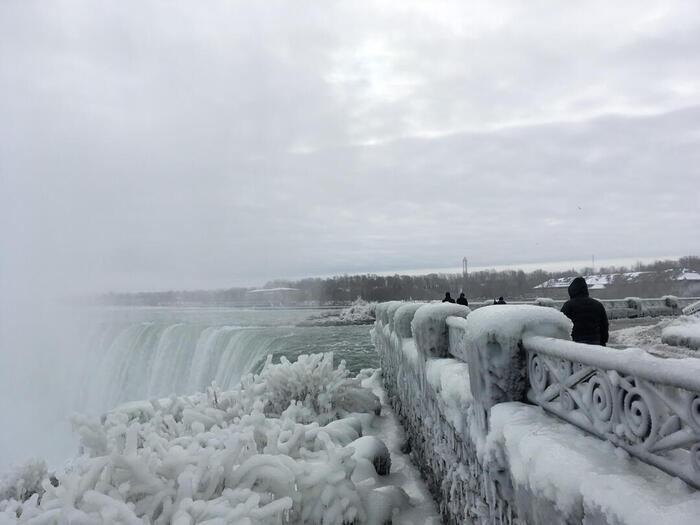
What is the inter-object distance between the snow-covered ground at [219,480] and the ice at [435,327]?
1.46 meters

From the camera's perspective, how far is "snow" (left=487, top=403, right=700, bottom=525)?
1.53m

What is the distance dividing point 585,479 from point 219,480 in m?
2.74

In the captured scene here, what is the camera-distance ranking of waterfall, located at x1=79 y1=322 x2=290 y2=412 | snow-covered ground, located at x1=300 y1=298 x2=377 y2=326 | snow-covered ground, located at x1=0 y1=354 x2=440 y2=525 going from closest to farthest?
1. snow-covered ground, located at x1=0 y1=354 x2=440 y2=525
2. waterfall, located at x1=79 y1=322 x2=290 y2=412
3. snow-covered ground, located at x1=300 y1=298 x2=377 y2=326

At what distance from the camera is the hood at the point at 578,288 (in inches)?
187

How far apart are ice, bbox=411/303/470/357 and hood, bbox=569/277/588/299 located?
3.77 ft

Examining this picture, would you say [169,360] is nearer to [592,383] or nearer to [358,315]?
[592,383]

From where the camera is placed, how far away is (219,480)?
3564 millimetres

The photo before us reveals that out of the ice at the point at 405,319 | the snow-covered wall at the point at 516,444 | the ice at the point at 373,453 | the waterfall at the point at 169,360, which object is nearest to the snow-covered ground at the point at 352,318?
the waterfall at the point at 169,360

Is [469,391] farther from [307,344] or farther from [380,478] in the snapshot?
[307,344]

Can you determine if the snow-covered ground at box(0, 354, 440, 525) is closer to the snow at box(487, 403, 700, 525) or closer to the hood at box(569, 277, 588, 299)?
the snow at box(487, 403, 700, 525)

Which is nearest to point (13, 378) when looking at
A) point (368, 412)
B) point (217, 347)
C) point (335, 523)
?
point (217, 347)

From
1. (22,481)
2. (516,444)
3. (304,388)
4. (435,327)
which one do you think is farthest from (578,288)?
(22,481)

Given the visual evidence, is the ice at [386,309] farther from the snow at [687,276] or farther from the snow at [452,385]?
the snow at [687,276]

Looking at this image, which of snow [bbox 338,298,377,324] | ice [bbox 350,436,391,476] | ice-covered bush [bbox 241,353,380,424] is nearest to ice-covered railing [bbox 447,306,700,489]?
ice [bbox 350,436,391,476]
